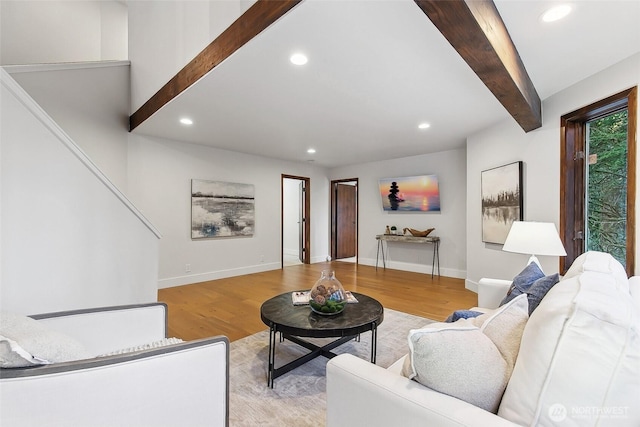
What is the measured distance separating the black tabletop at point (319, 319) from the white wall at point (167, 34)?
85.8 inches

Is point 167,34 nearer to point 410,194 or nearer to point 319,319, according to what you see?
point 319,319

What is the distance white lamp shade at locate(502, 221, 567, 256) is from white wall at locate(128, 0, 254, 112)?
9.15ft

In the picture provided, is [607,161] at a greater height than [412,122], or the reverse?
[412,122]

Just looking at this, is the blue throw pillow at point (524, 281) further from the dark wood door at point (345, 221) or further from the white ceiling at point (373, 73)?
the dark wood door at point (345, 221)

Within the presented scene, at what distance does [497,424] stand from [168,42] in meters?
4.11

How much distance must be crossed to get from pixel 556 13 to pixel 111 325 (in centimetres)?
309

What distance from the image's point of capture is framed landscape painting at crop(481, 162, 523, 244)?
348 cm

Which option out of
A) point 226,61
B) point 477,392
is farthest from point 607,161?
point 226,61

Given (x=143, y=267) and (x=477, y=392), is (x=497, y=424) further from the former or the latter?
(x=143, y=267)

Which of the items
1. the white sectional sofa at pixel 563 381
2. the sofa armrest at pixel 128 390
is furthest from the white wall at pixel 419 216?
the sofa armrest at pixel 128 390

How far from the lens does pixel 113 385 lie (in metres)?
0.94

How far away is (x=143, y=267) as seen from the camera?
256 centimetres

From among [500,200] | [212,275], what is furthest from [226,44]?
[212,275]

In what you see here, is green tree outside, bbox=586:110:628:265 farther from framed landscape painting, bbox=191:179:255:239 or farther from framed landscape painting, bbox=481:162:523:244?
framed landscape painting, bbox=191:179:255:239
